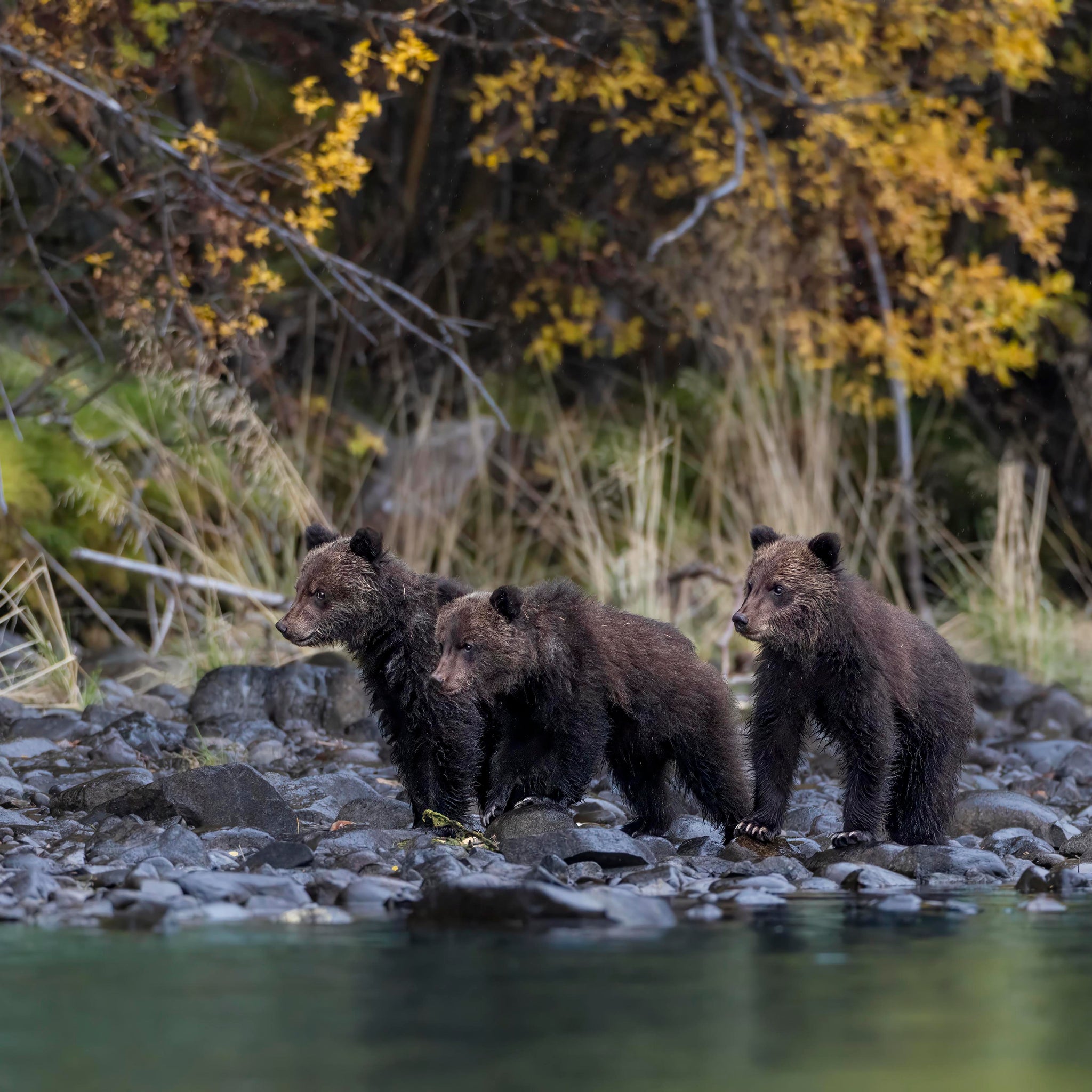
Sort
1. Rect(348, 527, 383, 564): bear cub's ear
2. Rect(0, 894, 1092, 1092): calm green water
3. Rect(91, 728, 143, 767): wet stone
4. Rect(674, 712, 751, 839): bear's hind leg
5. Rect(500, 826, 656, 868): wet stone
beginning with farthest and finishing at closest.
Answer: Rect(91, 728, 143, 767): wet stone → Rect(348, 527, 383, 564): bear cub's ear → Rect(674, 712, 751, 839): bear's hind leg → Rect(500, 826, 656, 868): wet stone → Rect(0, 894, 1092, 1092): calm green water

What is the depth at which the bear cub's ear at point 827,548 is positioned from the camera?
243 inches

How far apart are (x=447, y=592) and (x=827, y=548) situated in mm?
1675

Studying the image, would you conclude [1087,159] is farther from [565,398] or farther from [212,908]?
[212,908]

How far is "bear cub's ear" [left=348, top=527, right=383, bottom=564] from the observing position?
680 centimetres

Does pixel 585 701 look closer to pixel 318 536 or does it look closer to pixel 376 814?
pixel 376 814

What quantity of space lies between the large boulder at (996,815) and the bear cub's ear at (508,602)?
209cm

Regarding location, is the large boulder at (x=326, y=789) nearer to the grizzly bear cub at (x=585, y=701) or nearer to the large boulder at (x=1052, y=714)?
the grizzly bear cub at (x=585, y=701)

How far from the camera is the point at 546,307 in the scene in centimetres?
1554

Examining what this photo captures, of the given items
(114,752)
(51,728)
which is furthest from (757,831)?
(51,728)

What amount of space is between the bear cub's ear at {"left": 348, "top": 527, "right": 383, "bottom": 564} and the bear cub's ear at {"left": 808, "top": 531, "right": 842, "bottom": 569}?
182cm

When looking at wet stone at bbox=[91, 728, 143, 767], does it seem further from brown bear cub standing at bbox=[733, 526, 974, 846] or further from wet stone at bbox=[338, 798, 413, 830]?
brown bear cub standing at bbox=[733, 526, 974, 846]

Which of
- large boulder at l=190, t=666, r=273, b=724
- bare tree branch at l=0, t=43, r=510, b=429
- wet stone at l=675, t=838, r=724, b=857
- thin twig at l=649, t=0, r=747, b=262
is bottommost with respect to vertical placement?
wet stone at l=675, t=838, r=724, b=857

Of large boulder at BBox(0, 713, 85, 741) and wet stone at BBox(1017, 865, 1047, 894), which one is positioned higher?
large boulder at BBox(0, 713, 85, 741)

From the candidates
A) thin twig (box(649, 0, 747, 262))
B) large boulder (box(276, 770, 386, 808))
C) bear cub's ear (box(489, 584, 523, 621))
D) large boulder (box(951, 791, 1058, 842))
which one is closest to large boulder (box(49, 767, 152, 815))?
large boulder (box(276, 770, 386, 808))
